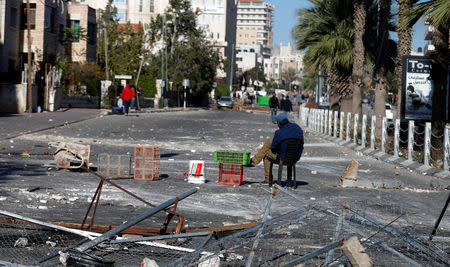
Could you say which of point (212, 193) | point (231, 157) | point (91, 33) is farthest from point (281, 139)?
point (91, 33)

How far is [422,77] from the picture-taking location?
2688cm

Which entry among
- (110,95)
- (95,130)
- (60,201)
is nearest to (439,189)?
(60,201)

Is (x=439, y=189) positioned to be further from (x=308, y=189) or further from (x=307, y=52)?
(x=307, y=52)

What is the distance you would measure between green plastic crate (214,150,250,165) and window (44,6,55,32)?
4281 centimetres

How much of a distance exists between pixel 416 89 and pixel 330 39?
36.0 ft

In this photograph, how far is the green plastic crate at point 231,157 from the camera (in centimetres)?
1348

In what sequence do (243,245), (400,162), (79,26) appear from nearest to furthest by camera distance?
1. (243,245)
2. (400,162)
3. (79,26)

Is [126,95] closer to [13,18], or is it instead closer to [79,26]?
[13,18]

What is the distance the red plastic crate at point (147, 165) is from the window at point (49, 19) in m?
42.2

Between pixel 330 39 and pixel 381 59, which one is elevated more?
pixel 330 39

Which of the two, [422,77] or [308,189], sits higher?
[422,77]

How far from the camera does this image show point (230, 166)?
13484 millimetres

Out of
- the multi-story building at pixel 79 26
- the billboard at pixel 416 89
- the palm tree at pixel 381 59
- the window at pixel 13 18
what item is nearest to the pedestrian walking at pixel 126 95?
the window at pixel 13 18

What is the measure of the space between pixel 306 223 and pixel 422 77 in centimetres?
1991
